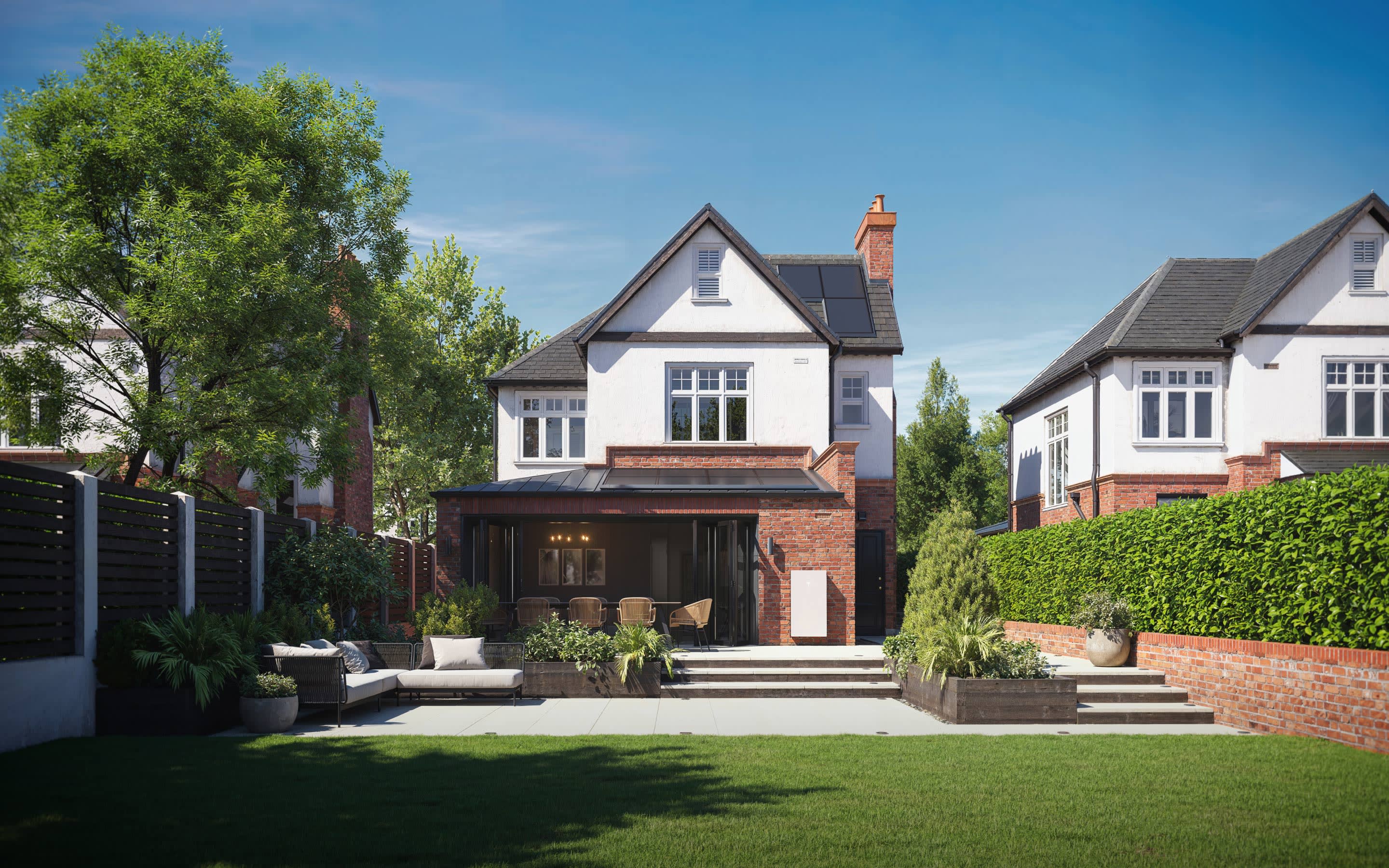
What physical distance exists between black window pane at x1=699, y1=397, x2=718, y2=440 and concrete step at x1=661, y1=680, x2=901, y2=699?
29.7ft

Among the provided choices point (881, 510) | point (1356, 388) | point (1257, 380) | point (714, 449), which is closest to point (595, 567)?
point (714, 449)

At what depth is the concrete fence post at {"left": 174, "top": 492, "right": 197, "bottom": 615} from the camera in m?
11.6

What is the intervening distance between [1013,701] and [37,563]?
1039 centimetres

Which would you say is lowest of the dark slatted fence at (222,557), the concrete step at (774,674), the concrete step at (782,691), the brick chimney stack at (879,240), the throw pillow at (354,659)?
the concrete step at (782,691)

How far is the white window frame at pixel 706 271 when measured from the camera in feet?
73.8

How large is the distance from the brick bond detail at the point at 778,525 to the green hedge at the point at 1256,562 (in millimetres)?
4163

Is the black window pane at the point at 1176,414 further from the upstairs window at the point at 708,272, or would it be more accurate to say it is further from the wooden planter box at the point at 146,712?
the wooden planter box at the point at 146,712

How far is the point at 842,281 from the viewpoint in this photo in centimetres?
2753

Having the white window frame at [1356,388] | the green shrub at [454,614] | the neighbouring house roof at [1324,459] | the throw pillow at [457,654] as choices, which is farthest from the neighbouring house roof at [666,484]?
the white window frame at [1356,388]

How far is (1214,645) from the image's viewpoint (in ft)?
38.7

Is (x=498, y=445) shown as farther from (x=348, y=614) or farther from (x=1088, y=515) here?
(x=1088, y=515)

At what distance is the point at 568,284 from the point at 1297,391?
70.0ft

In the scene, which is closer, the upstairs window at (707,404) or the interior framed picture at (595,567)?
the upstairs window at (707,404)

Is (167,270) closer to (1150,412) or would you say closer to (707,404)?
(707,404)
